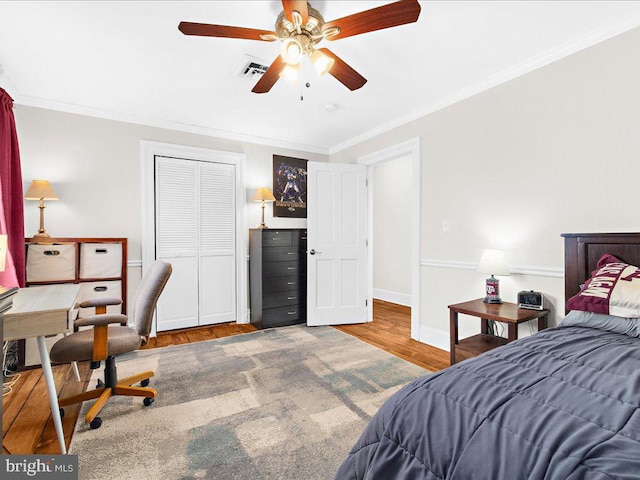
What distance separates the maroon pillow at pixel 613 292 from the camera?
5.29ft

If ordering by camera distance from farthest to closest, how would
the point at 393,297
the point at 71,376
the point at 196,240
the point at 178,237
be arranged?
the point at 393,297
the point at 196,240
the point at 178,237
the point at 71,376

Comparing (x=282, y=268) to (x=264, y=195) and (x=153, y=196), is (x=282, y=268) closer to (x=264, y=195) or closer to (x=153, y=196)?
(x=264, y=195)

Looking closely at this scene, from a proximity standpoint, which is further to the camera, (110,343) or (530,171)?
(530,171)

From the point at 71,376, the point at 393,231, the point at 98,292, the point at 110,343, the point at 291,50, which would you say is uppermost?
the point at 291,50

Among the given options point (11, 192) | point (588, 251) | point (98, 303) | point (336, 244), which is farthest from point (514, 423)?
point (11, 192)

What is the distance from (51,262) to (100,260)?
0.38 metres

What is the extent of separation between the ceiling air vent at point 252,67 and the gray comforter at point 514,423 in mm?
2437

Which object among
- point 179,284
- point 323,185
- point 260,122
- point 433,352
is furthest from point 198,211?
point 433,352

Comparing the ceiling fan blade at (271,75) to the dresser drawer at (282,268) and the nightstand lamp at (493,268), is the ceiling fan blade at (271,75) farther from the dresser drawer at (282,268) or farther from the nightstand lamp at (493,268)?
the dresser drawer at (282,268)

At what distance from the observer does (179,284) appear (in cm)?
385

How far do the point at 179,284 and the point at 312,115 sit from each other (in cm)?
256

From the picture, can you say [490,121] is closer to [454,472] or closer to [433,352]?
[433,352]

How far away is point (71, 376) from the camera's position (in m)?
2.62

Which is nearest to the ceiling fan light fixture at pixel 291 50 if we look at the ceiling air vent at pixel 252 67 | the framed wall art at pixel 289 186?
the ceiling air vent at pixel 252 67
